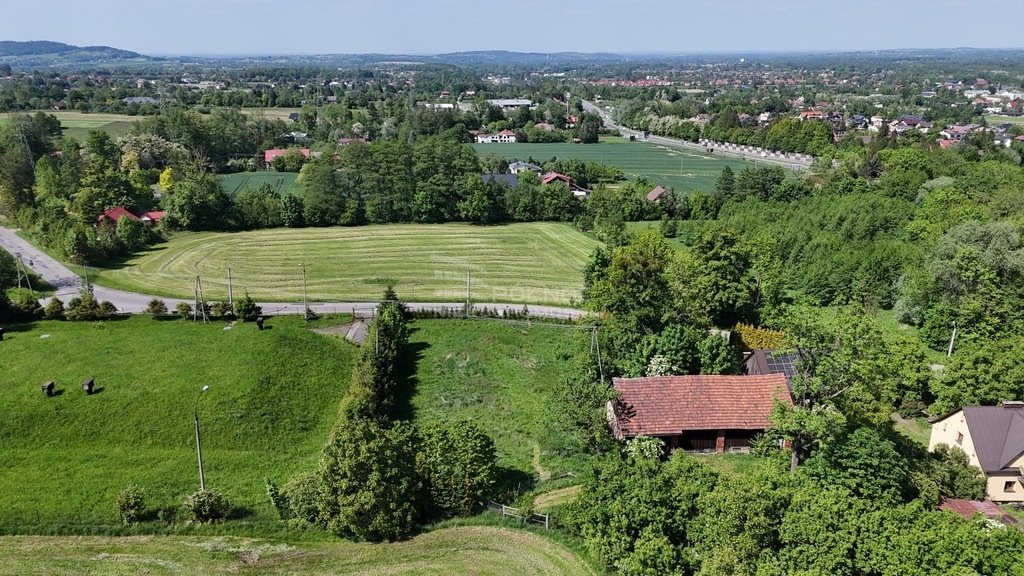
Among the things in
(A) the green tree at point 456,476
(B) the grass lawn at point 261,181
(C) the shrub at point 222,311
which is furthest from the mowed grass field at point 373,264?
(A) the green tree at point 456,476

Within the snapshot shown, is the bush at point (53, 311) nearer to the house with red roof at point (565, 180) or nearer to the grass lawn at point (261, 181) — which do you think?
the grass lawn at point (261, 181)

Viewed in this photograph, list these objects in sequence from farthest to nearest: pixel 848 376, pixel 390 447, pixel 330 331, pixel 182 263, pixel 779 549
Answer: pixel 182 263
pixel 330 331
pixel 848 376
pixel 390 447
pixel 779 549

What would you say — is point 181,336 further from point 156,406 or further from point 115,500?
point 115,500

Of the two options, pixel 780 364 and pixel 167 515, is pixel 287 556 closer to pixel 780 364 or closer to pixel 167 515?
pixel 167 515

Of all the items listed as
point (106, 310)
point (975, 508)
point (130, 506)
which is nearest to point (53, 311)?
point (106, 310)

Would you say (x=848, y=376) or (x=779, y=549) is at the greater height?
(x=848, y=376)

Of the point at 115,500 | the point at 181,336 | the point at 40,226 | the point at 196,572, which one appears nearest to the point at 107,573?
the point at 196,572
